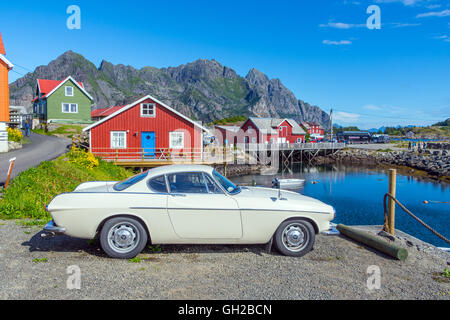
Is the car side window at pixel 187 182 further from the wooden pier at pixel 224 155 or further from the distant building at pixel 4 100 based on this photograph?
the distant building at pixel 4 100

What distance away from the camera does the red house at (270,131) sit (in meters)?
60.1

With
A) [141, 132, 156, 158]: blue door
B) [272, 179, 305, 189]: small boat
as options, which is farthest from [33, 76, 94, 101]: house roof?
[272, 179, 305, 189]: small boat

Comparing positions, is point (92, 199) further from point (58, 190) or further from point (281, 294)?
point (58, 190)

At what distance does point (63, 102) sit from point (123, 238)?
156ft

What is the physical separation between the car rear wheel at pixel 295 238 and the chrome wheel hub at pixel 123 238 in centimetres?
249

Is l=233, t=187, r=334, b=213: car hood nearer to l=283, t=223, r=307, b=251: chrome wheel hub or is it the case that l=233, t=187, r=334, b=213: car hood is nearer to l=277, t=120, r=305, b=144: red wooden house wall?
l=283, t=223, r=307, b=251: chrome wheel hub

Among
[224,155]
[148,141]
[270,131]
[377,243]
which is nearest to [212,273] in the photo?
[377,243]

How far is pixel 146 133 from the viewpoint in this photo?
92.8 ft

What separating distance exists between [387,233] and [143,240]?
570cm

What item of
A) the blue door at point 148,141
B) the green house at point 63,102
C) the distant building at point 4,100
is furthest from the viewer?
the green house at point 63,102

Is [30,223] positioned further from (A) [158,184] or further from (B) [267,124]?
(B) [267,124]

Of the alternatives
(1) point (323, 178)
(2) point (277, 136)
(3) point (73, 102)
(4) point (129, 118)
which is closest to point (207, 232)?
(4) point (129, 118)

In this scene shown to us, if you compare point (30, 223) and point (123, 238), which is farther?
point (30, 223)

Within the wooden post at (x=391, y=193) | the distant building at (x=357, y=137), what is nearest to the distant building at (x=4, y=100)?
the wooden post at (x=391, y=193)
